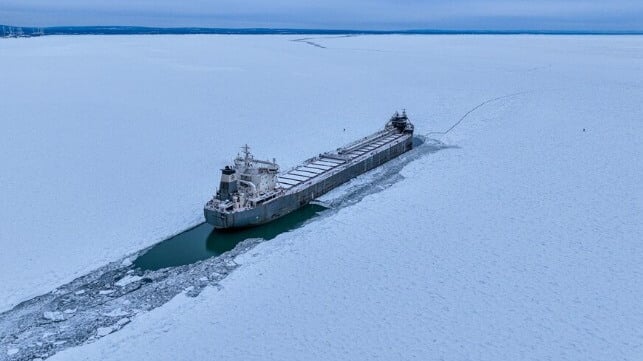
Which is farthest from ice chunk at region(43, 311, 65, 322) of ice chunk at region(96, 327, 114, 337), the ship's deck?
the ship's deck

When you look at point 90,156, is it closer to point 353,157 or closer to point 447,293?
point 353,157

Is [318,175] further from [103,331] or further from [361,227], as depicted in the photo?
[103,331]

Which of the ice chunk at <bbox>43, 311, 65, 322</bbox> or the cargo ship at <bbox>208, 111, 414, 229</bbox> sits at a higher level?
the cargo ship at <bbox>208, 111, 414, 229</bbox>

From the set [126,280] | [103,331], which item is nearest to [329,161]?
[126,280]

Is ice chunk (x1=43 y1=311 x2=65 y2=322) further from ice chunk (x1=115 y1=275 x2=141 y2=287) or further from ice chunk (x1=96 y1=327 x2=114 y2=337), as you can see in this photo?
ice chunk (x1=115 y1=275 x2=141 y2=287)

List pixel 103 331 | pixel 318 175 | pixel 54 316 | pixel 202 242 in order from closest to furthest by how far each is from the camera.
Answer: pixel 103 331 < pixel 54 316 < pixel 202 242 < pixel 318 175

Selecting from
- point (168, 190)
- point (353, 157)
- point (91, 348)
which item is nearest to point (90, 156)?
point (168, 190)
